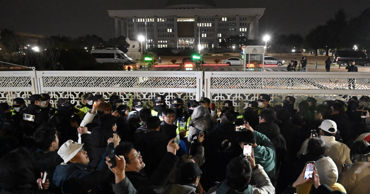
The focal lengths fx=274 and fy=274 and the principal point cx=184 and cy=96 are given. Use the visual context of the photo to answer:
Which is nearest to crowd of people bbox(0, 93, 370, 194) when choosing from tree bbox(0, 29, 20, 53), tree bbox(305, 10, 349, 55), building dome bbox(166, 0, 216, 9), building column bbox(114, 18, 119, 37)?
tree bbox(0, 29, 20, 53)

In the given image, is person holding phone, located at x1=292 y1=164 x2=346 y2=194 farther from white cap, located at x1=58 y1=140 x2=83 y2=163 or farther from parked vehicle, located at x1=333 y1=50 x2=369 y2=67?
parked vehicle, located at x1=333 y1=50 x2=369 y2=67

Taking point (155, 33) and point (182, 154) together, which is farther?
point (155, 33)

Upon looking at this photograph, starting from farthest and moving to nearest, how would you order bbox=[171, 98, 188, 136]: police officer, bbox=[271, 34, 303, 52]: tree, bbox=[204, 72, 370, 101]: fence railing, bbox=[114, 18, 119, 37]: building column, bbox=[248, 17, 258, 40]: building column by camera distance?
1. bbox=[248, 17, 258, 40]: building column
2. bbox=[271, 34, 303, 52]: tree
3. bbox=[114, 18, 119, 37]: building column
4. bbox=[204, 72, 370, 101]: fence railing
5. bbox=[171, 98, 188, 136]: police officer

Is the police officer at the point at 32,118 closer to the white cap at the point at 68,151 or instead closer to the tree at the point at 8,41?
the white cap at the point at 68,151

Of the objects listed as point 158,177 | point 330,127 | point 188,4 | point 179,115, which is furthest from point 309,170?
point 188,4

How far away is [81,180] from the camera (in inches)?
89.0

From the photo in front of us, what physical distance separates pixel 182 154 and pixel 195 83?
4.53 meters

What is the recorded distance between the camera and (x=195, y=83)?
7.67 meters

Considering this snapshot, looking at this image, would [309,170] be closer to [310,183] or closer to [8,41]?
[310,183]

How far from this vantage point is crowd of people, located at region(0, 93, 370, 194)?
6.79 feet

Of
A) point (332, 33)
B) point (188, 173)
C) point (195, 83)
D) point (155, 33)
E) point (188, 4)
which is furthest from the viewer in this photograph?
point (188, 4)

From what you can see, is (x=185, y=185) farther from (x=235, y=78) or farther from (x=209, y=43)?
(x=209, y=43)

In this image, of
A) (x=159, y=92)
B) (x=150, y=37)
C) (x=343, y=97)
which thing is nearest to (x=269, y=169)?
(x=159, y=92)

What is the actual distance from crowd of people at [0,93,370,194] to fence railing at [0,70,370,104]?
211 centimetres
